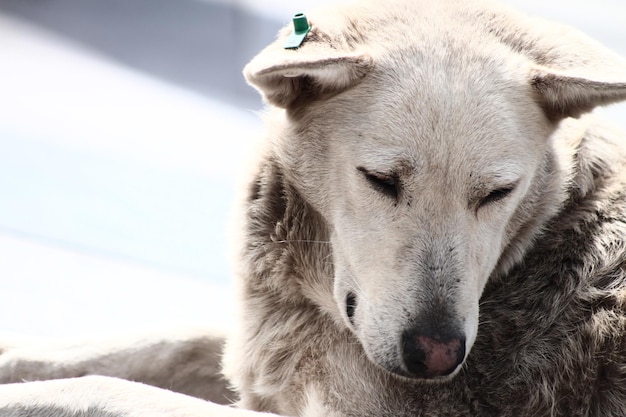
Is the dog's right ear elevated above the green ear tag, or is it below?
below

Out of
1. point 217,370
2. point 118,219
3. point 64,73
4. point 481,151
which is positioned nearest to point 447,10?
point 481,151

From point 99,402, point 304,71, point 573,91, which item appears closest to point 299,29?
point 304,71

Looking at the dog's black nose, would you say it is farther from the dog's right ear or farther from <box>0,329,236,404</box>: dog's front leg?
<box>0,329,236,404</box>: dog's front leg

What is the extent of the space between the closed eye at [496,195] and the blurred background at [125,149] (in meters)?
0.97

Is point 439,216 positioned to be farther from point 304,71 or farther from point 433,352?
point 304,71

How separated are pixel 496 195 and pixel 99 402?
1212 mm

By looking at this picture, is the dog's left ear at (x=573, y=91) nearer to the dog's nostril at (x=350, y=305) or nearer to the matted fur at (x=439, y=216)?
the matted fur at (x=439, y=216)

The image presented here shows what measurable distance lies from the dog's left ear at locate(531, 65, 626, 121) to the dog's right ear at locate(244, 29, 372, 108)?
476 mm

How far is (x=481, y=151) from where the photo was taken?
261cm

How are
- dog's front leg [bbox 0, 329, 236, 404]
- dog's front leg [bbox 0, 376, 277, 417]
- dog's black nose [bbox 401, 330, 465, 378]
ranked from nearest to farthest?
dog's black nose [bbox 401, 330, 465, 378] → dog's front leg [bbox 0, 376, 277, 417] → dog's front leg [bbox 0, 329, 236, 404]

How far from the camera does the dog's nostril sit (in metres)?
2.76

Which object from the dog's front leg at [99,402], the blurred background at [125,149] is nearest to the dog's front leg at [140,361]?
the blurred background at [125,149]

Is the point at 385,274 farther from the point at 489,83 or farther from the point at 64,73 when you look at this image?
the point at 64,73

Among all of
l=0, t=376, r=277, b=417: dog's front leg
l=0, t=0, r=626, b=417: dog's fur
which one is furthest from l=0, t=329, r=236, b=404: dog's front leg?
l=0, t=376, r=277, b=417: dog's front leg
